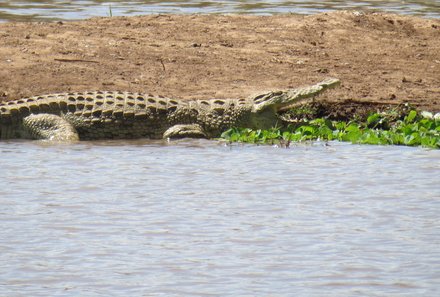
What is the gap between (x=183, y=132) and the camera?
10945mm

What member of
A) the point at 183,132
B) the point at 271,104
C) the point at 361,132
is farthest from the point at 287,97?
the point at 183,132

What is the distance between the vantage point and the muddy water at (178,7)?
54.0 feet

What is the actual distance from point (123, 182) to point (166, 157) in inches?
44.7

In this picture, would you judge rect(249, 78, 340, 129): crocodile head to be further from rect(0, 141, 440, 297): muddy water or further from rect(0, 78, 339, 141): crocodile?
rect(0, 141, 440, 297): muddy water

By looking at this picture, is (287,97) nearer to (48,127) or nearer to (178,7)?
(48,127)

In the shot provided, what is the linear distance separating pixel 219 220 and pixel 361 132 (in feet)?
10.5

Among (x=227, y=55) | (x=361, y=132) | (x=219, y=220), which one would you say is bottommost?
(x=361, y=132)

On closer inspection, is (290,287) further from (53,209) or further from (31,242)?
(53,209)

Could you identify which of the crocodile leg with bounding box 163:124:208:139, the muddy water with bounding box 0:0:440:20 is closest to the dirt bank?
the crocodile leg with bounding box 163:124:208:139

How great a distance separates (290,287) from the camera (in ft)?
20.3

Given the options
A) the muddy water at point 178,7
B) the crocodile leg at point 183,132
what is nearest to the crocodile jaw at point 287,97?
the crocodile leg at point 183,132

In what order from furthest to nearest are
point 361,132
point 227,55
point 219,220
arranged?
point 227,55, point 361,132, point 219,220

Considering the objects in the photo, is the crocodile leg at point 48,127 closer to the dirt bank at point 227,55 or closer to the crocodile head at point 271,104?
the dirt bank at point 227,55

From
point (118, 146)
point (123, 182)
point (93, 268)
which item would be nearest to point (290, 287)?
point (93, 268)
